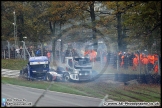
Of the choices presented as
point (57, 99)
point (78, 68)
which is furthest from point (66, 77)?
point (57, 99)

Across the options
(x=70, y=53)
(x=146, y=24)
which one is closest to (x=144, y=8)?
(x=146, y=24)

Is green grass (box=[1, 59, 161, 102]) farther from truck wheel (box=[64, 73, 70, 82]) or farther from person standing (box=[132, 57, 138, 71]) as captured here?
person standing (box=[132, 57, 138, 71])

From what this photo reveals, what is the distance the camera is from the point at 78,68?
15.8 metres

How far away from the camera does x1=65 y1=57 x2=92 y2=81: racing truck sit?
50.7ft

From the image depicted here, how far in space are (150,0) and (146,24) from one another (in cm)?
175

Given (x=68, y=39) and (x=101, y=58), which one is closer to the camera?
(x=68, y=39)

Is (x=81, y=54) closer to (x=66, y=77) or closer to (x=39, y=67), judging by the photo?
(x=66, y=77)

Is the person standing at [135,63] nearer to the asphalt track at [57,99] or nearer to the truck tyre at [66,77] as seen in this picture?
the truck tyre at [66,77]

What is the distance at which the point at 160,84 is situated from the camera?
13.6 meters

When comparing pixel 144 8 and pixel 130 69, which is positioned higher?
pixel 144 8

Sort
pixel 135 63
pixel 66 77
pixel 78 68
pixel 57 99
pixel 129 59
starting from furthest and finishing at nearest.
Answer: pixel 129 59
pixel 135 63
pixel 78 68
pixel 66 77
pixel 57 99

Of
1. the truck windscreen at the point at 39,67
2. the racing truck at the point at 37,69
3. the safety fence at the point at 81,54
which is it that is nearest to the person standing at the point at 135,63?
the safety fence at the point at 81,54

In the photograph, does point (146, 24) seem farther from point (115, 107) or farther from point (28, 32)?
point (115, 107)

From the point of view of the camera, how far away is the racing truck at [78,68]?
50.7 feet
